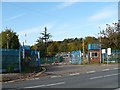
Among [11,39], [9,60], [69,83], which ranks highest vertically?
[11,39]

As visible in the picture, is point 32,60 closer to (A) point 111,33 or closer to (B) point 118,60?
(B) point 118,60

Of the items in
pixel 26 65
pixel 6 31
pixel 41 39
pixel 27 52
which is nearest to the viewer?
pixel 26 65

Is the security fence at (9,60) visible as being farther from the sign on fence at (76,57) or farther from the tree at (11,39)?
the tree at (11,39)

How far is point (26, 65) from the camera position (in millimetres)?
37469

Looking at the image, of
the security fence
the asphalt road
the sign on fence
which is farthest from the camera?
the sign on fence

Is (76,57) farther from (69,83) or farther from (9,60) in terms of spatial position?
(69,83)

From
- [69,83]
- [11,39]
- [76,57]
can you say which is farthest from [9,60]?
[11,39]

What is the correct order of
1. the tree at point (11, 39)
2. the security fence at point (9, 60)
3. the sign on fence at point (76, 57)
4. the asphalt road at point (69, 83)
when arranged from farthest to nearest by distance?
the tree at point (11, 39), the sign on fence at point (76, 57), the security fence at point (9, 60), the asphalt road at point (69, 83)

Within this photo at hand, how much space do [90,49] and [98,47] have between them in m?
1.81

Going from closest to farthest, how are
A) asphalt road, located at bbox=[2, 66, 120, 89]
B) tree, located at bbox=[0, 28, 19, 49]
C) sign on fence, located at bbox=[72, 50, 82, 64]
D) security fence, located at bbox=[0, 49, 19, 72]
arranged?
asphalt road, located at bbox=[2, 66, 120, 89]
security fence, located at bbox=[0, 49, 19, 72]
sign on fence, located at bbox=[72, 50, 82, 64]
tree, located at bbox=[0, 28, 19, 49]

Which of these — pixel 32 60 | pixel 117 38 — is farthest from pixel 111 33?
pixel 32 60

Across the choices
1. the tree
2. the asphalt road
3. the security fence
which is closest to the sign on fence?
the tree

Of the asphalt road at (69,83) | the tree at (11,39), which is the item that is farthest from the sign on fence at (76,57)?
the asphalt road at (69,83)

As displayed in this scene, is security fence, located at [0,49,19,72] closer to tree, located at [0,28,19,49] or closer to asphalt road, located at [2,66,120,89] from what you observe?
asphalt road, located at [2,66,120,89]
